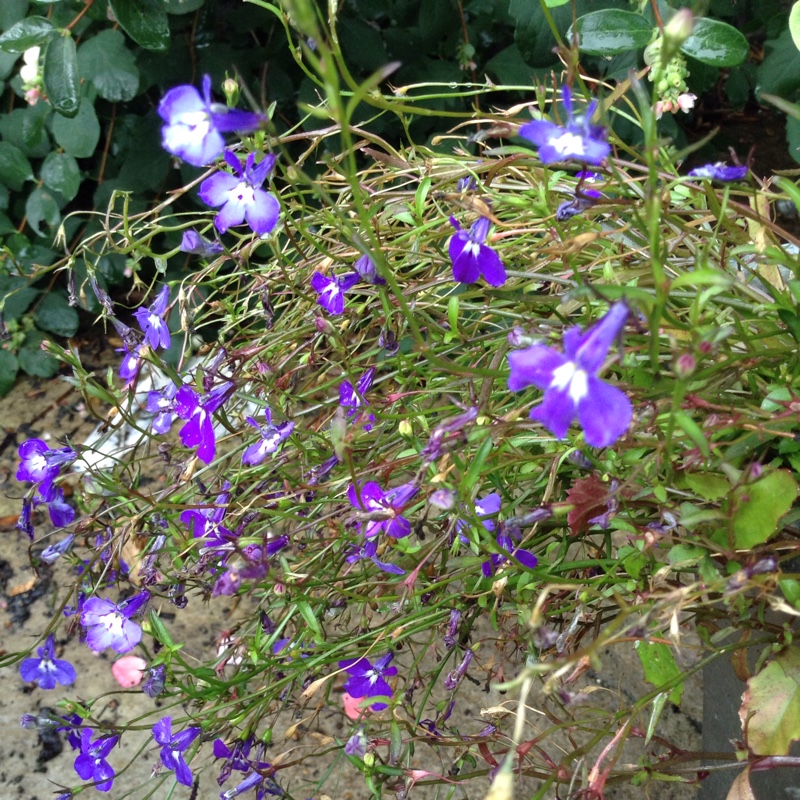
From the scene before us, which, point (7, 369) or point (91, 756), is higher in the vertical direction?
point (91, 756)

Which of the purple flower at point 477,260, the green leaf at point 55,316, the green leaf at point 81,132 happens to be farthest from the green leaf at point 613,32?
the green leaf at point 55,316

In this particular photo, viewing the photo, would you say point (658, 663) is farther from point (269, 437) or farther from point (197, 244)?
point (197, 244)

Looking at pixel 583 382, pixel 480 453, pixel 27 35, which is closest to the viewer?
pixel 583 382

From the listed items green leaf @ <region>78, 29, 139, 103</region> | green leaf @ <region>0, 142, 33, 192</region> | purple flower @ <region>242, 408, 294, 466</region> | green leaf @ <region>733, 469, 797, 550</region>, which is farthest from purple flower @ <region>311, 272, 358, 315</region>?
green leaf @ <region>0, 142, 33, 192</region>

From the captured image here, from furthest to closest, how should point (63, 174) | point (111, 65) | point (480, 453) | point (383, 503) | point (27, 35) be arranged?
1. point (63, 174)
2. point (111, 65)
3. point (27, 35)
4. point (383, 503)
5. point (480, 453)

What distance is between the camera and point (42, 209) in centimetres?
141

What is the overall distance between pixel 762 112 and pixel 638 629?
167cm

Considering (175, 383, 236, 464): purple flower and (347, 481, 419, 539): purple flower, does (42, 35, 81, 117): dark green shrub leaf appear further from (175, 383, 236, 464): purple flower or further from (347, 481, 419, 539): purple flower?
(347, 481, 419, 539): purple flower

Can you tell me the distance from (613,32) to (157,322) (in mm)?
485

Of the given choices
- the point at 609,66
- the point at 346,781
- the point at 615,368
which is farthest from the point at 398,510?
the point at 609,66

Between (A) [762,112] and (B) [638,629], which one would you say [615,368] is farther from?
(A) [762,112]

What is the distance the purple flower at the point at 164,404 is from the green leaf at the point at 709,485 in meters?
0.44

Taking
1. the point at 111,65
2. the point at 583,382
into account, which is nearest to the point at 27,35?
the point at 111,65

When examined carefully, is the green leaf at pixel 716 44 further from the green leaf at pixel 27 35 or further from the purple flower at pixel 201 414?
the green leaf at pixel 27 35
